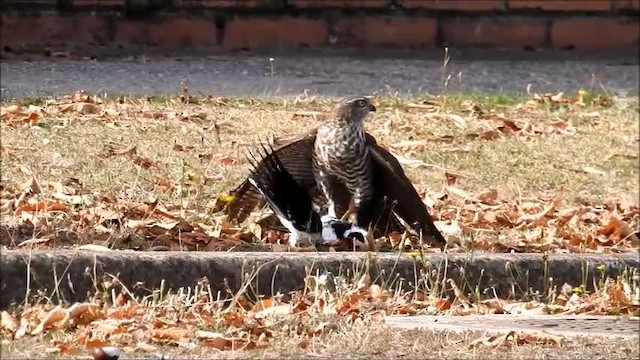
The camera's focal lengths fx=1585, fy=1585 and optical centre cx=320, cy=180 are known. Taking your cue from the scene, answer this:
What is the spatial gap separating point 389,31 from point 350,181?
4109 millimetres

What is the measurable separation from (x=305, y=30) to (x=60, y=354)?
5.40 m

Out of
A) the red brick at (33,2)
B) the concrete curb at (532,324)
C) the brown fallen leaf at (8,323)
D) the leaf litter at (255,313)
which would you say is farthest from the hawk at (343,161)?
the red brick at (33,2)

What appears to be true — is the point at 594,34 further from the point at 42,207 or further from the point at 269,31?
the point at 42,207

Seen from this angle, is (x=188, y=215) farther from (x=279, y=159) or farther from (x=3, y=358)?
(x=3, y=358)

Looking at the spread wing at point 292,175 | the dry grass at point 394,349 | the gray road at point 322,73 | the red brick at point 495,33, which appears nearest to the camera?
the dry grass at point 394,349

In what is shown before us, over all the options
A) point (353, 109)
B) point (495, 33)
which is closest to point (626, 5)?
point (495, 33)

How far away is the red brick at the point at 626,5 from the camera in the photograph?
31.1 feet

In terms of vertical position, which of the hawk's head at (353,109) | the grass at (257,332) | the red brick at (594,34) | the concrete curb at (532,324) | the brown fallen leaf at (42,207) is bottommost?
the concrete curb at (532,324)

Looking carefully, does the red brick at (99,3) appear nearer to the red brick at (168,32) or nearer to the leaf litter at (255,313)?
the red brick at (168,32)

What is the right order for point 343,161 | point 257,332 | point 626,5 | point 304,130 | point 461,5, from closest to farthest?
1. point 257,332
2. point 343,161
3. point 304,130
4. point 461,5
5. point 626,5

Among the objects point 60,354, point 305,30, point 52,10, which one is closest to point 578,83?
point 305,30

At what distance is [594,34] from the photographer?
9625 mm

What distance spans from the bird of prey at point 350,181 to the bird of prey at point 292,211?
0.03m

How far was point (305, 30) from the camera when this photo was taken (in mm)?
9312
